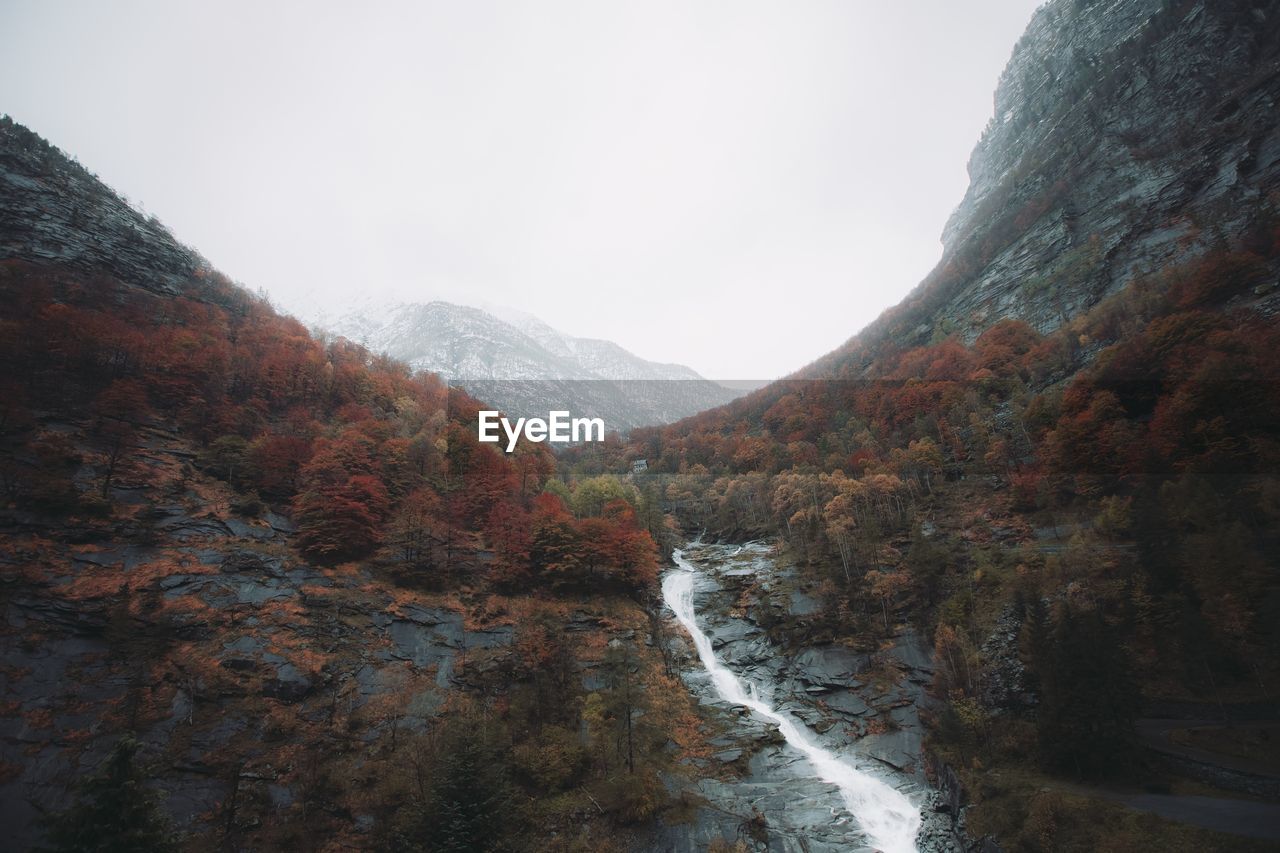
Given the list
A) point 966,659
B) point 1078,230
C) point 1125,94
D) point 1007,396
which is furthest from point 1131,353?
point 1125,94

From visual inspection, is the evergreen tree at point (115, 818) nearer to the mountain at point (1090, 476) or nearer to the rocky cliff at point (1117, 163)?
the mountain at point (1090, 476)

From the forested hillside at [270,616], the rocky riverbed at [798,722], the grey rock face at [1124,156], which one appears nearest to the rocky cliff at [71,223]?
the forested hillside at [270,616]

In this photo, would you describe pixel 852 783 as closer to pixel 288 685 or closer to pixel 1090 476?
pixel 1090 476

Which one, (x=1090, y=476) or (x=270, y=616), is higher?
(x=1090, y=476)

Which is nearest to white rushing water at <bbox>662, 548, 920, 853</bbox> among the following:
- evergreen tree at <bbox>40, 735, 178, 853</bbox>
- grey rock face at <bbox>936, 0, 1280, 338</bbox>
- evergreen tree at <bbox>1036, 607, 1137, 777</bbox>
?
evergreen tree at <bbox>1036, 607, 1137, 777</bbox>

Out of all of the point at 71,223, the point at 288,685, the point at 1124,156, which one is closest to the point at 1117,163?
the point at 1124,156

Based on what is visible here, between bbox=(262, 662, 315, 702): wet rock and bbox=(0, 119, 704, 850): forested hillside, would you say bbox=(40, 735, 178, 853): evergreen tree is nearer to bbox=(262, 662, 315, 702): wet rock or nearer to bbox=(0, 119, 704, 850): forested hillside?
bbox=(0, 119, 704, 850): forested hillside
